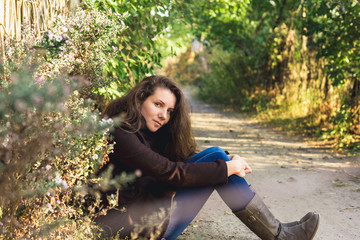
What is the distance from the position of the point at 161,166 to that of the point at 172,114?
2.04 ft

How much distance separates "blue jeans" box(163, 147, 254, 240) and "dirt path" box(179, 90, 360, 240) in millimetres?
167

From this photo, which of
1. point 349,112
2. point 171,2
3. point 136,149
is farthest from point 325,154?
point 136,149

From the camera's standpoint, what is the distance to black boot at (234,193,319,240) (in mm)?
2557

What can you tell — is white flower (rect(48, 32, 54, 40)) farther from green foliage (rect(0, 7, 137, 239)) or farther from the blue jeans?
the blue jeans

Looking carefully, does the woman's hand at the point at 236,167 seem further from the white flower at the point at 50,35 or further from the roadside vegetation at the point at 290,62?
the roadside vegetation at the point at 290,62

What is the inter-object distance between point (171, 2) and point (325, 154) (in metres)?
2.99

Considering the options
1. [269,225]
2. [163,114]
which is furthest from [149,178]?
[269,225]

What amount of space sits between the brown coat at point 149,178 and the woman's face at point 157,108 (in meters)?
0.28

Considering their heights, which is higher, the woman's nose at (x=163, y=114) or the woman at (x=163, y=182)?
the woman's nose at (x=163, y=114)

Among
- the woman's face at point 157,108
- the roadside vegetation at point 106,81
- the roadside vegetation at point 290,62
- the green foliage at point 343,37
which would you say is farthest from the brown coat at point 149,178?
the green foliage at point 343,37

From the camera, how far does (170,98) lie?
2758mm

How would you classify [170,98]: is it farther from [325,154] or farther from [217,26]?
[217,26]

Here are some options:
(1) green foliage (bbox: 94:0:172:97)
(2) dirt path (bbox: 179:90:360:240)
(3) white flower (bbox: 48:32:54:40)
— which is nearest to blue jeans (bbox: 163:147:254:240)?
(2) dirt path (bbox: 179:90:360:240)

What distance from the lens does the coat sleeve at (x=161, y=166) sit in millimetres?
2352
